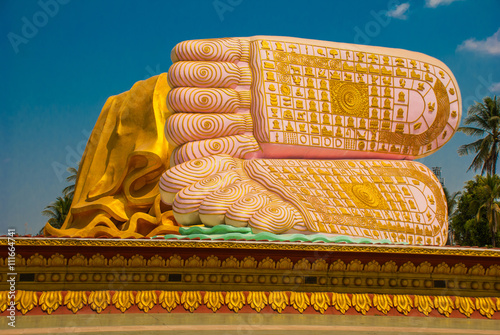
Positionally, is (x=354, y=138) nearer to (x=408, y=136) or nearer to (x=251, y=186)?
(x=408, y=136)

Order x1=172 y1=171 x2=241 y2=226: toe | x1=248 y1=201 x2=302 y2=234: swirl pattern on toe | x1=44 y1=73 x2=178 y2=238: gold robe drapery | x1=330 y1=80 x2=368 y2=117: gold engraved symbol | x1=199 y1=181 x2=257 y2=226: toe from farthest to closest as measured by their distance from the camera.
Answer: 1. x1=44 y1=73 x2=178 y2=238: gold robe drapery
2. x1=330 y1=80 x2=368 y2=117: gold engraved symbol
3. x1=172 y1=171 x2=241 y2=226: toe
4. x1=199 y1=181 x2=257 y2=226: toe
5. x1=248 y1=201 x2=302 y2=234: swirl pattern on toe

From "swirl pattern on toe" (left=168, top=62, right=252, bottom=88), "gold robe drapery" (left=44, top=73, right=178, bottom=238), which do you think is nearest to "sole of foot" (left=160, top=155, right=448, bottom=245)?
"swirl pattern on toe" (left=168, top=62, right=252, bottom=88)

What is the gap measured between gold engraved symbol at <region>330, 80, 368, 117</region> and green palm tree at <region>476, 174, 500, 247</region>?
39.3 ft

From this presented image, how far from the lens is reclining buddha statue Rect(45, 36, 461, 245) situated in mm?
9055

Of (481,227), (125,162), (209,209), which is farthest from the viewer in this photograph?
(481,227)

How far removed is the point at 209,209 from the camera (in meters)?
8.59

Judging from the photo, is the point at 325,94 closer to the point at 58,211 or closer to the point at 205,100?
the point at 205,100

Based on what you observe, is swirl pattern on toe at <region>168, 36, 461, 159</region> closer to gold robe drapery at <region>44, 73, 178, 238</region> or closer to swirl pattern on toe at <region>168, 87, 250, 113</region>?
swirl pattern on toe at <region>168, 87, 250, 113</region>

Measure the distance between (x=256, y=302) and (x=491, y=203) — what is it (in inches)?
649

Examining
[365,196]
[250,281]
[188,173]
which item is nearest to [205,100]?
[188,173]

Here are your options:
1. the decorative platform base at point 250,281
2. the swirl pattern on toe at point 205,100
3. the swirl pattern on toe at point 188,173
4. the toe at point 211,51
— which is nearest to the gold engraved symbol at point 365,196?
the swirl pattern on toe at point 188,173

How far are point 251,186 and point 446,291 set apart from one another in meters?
3.54

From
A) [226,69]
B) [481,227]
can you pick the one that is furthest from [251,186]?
[481,227]

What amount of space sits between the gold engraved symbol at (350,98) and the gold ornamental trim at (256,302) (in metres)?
4.42
